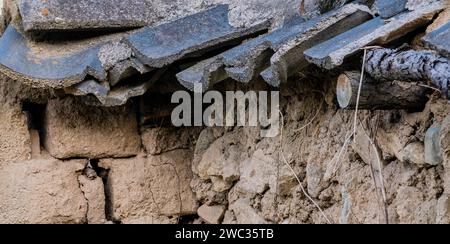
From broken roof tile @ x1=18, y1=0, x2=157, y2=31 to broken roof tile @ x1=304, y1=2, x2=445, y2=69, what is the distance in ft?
3.81

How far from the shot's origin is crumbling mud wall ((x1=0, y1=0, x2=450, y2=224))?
287 centimetres

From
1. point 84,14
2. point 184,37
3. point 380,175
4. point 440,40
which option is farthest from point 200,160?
point 440,40

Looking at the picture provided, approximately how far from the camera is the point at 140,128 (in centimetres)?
407

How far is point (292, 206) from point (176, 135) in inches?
37.3

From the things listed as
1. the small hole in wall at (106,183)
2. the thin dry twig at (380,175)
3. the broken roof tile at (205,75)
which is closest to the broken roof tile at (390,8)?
the thin dry twig at (380,175)

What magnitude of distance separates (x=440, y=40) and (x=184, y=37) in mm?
1403

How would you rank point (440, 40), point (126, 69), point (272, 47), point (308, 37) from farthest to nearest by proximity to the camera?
point (126, 69), point (272, 47), point (308, 37), point (440, 40)

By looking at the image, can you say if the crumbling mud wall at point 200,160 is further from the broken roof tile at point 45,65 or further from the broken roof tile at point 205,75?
the broken roof tile at point 45,65

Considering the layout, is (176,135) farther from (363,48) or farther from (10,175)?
(363,48)

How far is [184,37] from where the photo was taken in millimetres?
→ 3471

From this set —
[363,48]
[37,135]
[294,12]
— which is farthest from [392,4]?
[37,135]

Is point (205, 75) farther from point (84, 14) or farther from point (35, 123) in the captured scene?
point (35, 123)


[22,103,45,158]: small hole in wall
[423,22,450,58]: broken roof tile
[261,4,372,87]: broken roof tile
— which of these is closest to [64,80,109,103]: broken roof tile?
[22,103,45,158]: small hole in wall

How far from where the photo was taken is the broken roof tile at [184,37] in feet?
11.0
